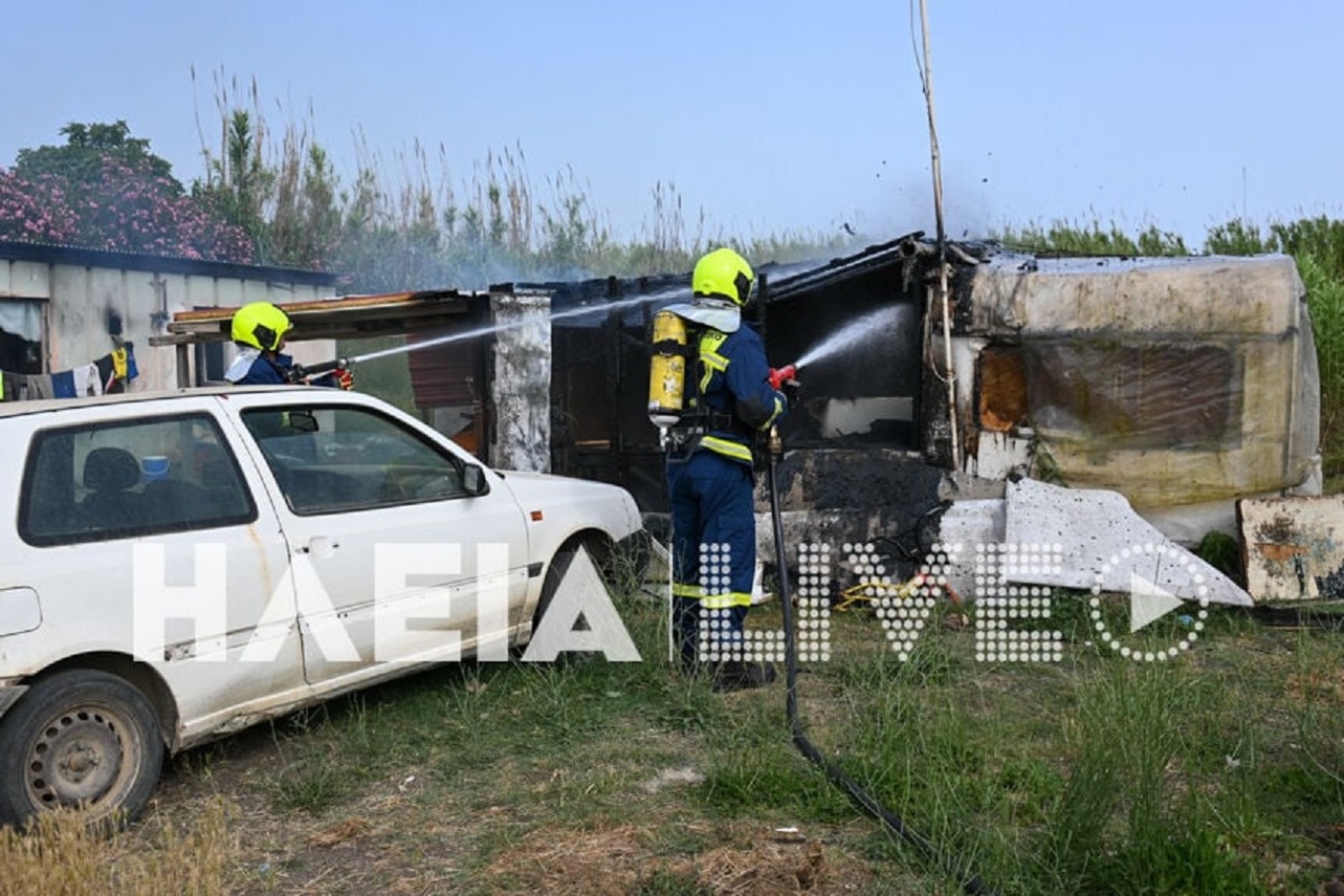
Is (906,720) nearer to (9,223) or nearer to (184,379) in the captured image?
(184,379)

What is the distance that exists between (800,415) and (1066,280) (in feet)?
7.93

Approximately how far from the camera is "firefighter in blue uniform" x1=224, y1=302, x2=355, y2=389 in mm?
7375

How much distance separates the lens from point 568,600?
20.2 ft

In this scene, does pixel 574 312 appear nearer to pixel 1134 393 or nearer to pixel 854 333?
pixel 854 333

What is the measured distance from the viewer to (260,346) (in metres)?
7.55

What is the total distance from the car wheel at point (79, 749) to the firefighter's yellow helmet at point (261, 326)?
3424 millimetres

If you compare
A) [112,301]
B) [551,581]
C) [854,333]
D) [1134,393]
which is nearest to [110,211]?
[112,301]

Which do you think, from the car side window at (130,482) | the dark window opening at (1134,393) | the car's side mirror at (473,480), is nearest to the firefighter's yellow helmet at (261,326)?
the car's side mirror at (473,480)

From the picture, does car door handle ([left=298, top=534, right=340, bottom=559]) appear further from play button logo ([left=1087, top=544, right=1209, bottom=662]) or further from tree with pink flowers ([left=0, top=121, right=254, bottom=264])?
tree with pink flowers ([left=0, top=121, right=254, bottom=264])

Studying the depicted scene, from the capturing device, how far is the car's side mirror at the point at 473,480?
5.73m

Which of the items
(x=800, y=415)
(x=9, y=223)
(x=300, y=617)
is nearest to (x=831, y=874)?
(x=300, y=617)

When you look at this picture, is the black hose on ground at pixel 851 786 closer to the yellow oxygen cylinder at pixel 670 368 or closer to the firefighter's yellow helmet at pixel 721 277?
the yellow oxygen cylinder at pixel 670 368

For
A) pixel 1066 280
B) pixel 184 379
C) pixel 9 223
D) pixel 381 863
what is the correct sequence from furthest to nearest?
pixel 9 223, pixel 184 379, pixel 1066 280, pixel 381 863

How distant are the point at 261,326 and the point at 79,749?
3631 millimetres
